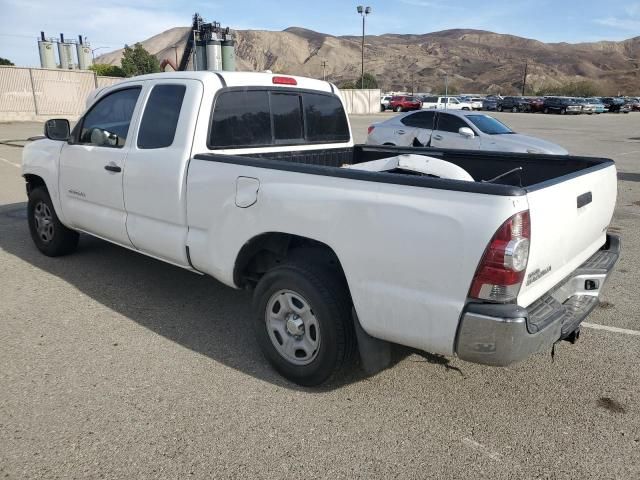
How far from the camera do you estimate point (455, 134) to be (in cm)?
1124

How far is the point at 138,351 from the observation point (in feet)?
12.4

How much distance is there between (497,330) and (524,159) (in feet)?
7.23

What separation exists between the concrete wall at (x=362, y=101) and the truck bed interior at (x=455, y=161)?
1616 inches

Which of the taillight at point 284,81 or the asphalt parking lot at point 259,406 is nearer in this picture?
the asphalt parking lot at point 259,406

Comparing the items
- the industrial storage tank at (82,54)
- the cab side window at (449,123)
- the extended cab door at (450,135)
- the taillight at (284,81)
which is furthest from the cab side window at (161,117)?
the industrial storage tank at (82,54)

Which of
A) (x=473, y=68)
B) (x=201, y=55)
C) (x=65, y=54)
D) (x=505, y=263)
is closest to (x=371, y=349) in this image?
(x=505, y=263)

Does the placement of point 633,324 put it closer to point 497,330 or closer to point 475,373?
point 475,373

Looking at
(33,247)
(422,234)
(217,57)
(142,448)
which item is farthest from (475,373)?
(217,57)

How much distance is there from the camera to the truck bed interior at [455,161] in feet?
9.53

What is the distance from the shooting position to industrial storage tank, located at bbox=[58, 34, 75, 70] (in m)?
76.2

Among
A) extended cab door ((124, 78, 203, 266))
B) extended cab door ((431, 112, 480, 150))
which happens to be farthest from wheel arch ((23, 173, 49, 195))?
extended cab door ((431, 112, 480, 150))

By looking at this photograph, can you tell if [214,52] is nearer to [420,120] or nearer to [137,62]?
[420,120]

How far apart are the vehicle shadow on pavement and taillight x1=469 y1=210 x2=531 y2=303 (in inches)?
50.6

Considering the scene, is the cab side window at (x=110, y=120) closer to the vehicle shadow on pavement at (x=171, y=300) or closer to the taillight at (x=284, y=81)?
the taillight at (x=284, y=81)
